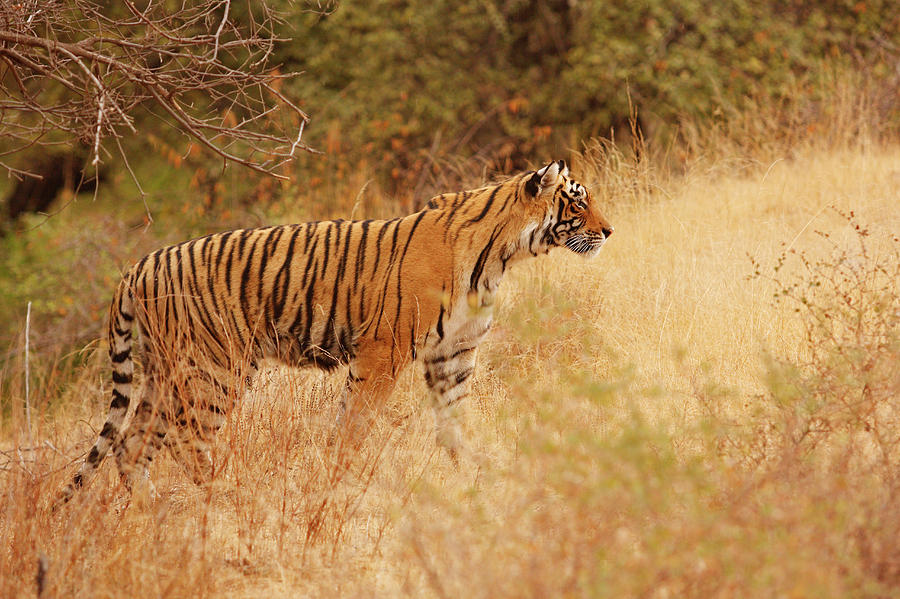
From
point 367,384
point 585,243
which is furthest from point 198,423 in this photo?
point 585,243

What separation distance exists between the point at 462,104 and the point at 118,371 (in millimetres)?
8834

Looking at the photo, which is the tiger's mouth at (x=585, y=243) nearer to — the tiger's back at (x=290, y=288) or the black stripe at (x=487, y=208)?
the black stripe at (x=487, y=208)

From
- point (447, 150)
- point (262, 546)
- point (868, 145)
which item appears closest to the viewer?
point (262, 546)

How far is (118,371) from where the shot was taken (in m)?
5.30

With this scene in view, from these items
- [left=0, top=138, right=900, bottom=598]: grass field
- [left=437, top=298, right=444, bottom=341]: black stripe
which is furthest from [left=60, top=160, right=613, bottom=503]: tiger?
[left=0, top=138, right=900, bottom=598]: grass field

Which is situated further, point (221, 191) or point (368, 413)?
point (221, 191)

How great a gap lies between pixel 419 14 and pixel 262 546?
1013 cm

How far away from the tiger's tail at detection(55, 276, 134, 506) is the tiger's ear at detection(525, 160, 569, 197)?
215 centimetres

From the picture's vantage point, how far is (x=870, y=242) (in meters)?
7.00

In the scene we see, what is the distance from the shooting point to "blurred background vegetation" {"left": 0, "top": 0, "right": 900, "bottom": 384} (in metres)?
10.5

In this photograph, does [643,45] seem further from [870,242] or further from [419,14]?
[870,242]

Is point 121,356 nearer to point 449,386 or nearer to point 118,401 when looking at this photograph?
point 118,401

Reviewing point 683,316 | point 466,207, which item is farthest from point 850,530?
point 683,316

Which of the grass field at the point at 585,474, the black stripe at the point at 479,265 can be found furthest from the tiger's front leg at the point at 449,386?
the black stripe at the point at 479,265
